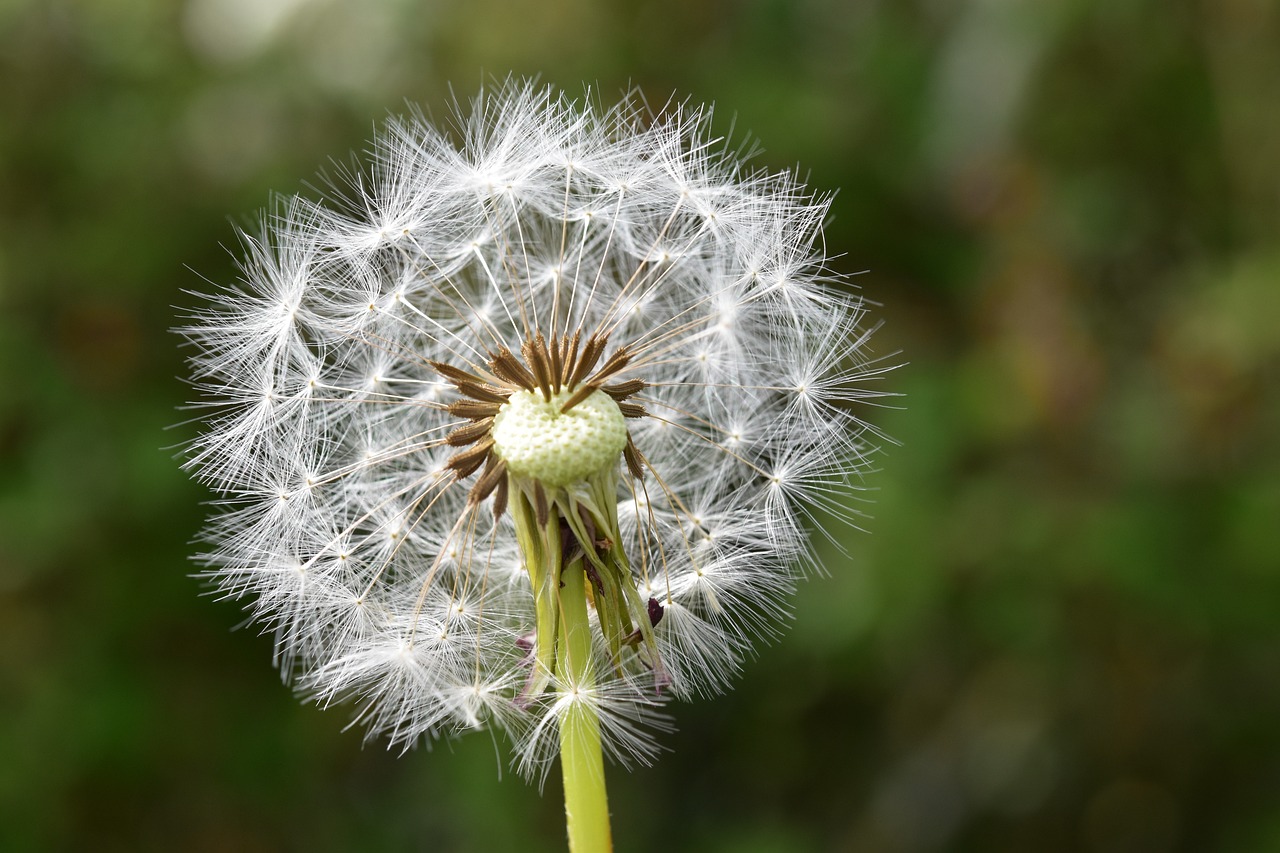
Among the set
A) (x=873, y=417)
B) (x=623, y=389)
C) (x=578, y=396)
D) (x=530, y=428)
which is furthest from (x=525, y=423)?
(x=873, y=417)

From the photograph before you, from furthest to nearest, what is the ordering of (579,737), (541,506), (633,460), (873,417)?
(873,417)
(633,460)
(541,506)
(579,737)

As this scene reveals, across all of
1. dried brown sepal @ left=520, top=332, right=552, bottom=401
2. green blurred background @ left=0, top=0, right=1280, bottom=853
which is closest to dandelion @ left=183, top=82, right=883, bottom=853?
dried brown sepal @ left=520, top=332, right=552, bottom=401

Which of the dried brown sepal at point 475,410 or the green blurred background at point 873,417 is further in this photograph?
the green blurred background at point 873,417

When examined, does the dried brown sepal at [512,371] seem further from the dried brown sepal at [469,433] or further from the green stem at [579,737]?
the green stem at [579,737]

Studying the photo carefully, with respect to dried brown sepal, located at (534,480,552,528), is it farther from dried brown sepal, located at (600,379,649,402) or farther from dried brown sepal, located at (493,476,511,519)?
dried brown sepal, located at (600,379,649,402)

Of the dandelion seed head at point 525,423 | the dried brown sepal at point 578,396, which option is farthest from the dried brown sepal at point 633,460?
the dried brown sepal at point 578,396

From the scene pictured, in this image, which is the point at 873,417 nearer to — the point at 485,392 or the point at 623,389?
the point at 623,389

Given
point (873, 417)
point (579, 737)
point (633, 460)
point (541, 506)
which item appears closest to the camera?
point (579, 737)
